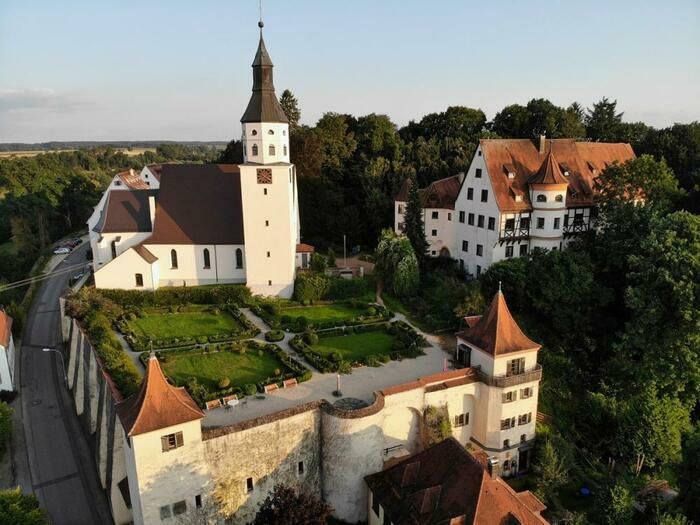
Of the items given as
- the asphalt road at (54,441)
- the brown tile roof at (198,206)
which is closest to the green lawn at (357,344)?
the brown tile roof at (198,206)

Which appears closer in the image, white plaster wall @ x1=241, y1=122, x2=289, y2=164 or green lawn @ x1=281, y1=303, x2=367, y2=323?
white plaster wall @ x1=241, y1=122, x2=289, y2=164

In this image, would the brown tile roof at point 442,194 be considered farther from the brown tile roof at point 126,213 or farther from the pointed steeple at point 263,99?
the brown tile roof at point 126,213

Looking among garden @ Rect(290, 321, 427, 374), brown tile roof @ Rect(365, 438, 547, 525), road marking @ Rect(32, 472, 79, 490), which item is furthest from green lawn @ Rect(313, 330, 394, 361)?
road marking @ Rect(32, 472, 79, 490)

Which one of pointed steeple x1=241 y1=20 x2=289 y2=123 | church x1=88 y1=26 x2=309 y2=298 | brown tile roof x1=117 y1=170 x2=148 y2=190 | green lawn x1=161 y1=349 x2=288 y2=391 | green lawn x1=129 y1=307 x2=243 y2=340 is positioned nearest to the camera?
green lawn x1=161 y1=349 x2=288 y2=391

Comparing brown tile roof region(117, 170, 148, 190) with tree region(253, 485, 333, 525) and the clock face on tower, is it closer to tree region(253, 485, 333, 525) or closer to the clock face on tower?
the clock face on tower

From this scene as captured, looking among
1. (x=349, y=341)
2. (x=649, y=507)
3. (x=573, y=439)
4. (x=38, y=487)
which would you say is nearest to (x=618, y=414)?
(x=573, y=439)
